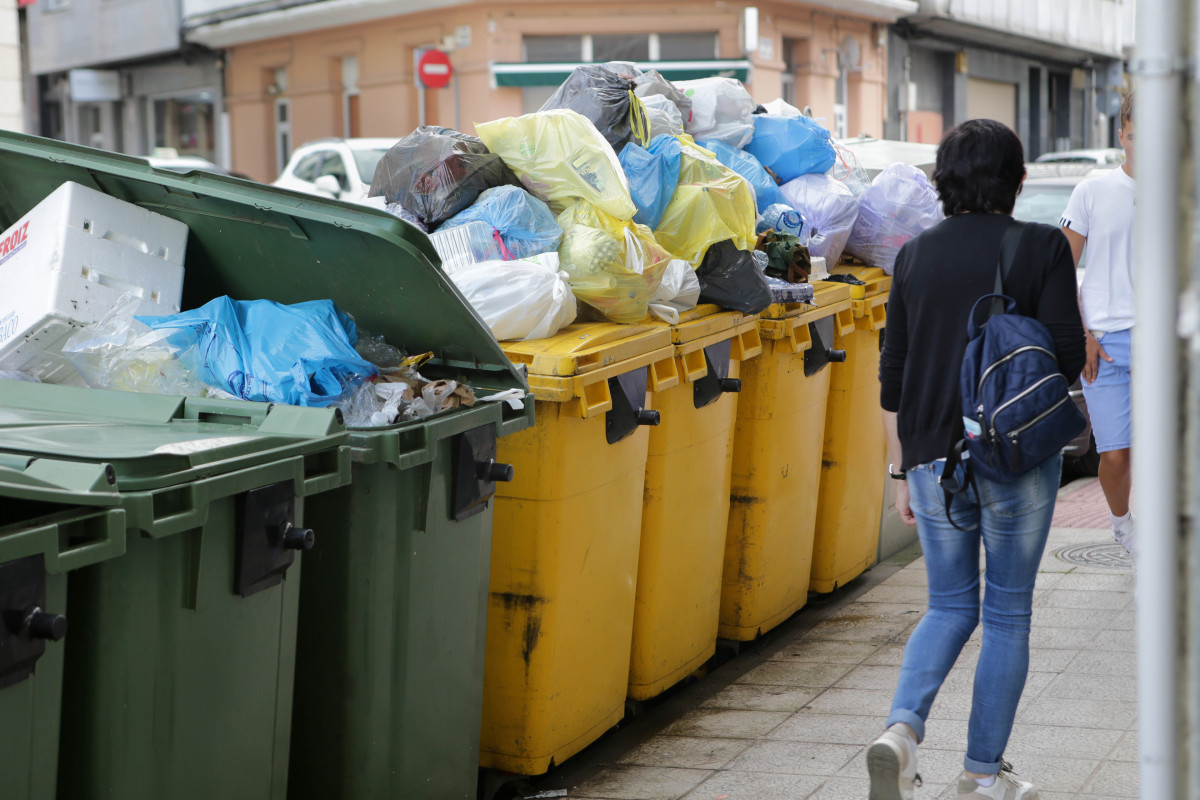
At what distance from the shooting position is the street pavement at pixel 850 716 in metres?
3.58

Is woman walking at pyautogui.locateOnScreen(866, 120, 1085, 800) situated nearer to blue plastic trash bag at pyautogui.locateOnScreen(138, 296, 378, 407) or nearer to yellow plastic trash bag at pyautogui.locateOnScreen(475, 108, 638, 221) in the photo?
yellow plastic trash bag at pyautogui.locateOnScreen(475, 108, 638, 221)

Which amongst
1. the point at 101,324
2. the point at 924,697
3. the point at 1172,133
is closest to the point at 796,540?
Answer: the point at 924,697

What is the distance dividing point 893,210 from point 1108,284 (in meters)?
1.23

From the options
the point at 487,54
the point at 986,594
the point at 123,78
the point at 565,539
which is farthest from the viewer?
the point at 123,78

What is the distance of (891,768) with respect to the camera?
118 inches

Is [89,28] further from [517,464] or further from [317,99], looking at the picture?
[517,464]

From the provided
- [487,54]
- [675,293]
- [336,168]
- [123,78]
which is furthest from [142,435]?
[123,78]

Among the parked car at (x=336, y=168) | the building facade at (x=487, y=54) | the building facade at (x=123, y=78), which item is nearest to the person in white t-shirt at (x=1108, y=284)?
the parked car at (x=336, y=168)

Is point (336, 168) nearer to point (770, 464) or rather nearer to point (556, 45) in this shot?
point (556, 45)

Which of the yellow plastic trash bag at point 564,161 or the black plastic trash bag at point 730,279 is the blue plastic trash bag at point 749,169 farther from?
the yellow plastic trash bag at point 564,161

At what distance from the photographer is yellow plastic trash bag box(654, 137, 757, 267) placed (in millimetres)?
4387

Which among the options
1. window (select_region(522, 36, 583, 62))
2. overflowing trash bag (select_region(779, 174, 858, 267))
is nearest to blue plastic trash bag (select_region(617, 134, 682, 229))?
overflowing trash bag (select_region(779, 174, 858, 267))

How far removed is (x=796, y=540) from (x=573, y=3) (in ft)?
54.7

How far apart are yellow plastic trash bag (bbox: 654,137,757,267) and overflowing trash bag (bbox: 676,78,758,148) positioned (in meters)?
0.77
